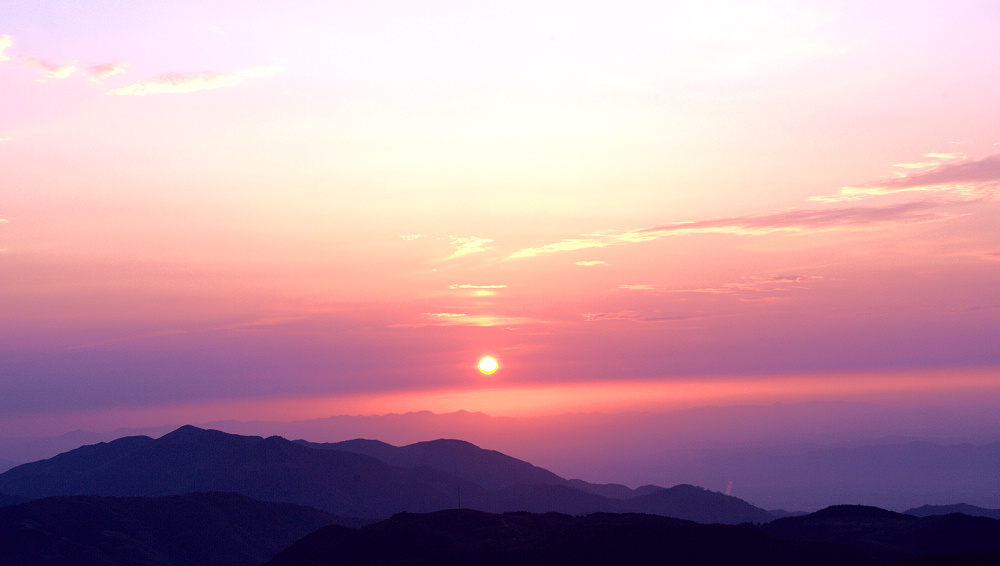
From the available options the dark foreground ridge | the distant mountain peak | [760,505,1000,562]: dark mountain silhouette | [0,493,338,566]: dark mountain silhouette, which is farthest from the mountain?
[0,493,338,566]: dark mountain silhouette

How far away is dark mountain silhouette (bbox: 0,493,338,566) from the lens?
434ft

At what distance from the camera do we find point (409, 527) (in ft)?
336

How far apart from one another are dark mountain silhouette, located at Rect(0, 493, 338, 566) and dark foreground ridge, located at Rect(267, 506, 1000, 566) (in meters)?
50.3

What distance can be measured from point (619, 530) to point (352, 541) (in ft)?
112

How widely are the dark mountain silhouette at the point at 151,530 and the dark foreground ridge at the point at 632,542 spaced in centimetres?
5030

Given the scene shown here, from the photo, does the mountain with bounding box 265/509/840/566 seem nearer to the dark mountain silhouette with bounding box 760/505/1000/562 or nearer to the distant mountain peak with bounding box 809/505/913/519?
the dark mountain silhouette with bounding box 760/505/1000/562

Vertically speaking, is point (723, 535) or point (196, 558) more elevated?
point (723, 535)

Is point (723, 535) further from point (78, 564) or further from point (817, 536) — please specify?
point (78, 564)

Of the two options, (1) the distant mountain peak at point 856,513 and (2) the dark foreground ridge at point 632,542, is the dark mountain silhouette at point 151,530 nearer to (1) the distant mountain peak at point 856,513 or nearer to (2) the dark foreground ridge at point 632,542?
(2) the dark foreground ridge at point 632,542

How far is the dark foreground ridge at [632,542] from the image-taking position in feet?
270

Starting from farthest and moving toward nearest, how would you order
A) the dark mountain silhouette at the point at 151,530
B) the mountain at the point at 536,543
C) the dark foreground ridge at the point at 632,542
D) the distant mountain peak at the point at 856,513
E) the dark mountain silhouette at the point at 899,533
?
the dark mountain silhouette at the point at 151,530 → the distant mountain peak at the point at 856,513 → the dark mountain silhouette at the point at 899,533 → the mountain at the point at 536,543 → the dark foreground ridge at the point at 632,542

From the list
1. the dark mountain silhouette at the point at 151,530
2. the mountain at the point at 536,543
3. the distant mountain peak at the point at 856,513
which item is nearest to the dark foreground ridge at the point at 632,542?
the mountain at the point at 536,543

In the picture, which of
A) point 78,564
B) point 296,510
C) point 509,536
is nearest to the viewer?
point 509,536

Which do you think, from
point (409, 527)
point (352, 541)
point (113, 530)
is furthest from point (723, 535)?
point (113, 530)
